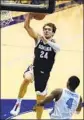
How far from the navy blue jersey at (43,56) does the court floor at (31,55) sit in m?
0.13

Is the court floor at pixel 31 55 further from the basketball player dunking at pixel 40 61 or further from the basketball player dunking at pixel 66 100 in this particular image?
→ the basketball player dunking at pixel 66 100

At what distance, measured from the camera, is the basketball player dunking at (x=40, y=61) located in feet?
13.5

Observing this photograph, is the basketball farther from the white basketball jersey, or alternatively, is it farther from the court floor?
the white basketball jersey

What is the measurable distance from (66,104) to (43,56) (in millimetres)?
675

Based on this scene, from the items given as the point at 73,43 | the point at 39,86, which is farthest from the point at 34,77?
the point at 73,43

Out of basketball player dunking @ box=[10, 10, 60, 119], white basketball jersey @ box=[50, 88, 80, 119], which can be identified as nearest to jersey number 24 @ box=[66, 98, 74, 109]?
white basketball jersey @ box=[50, 88, 80, 119]

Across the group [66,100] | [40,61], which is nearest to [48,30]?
[40,61]

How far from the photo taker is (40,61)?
4148 millimetres

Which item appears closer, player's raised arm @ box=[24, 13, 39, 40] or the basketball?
the basketball

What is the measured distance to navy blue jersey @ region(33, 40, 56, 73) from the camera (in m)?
4.11

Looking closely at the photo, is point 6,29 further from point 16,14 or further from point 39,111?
point 39,111

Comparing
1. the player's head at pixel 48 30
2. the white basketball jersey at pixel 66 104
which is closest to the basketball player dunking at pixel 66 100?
the white basketball jersey at pixel 66 104

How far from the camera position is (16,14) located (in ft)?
14.3

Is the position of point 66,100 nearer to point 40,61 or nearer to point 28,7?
point 40,61
